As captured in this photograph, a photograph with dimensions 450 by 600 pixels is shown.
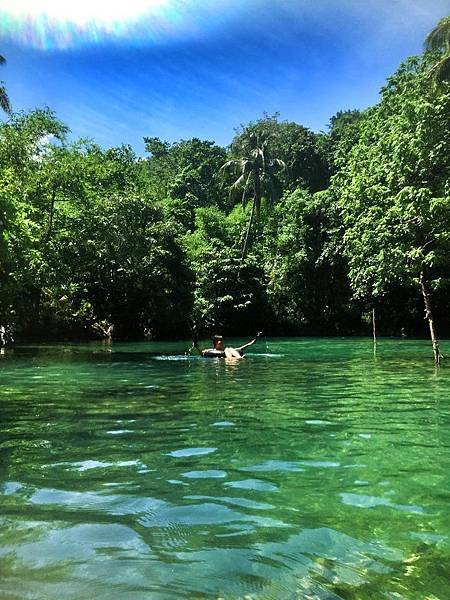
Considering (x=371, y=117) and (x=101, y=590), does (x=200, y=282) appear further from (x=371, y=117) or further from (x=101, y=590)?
(x=101, y=590)

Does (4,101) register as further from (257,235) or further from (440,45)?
(257,235)

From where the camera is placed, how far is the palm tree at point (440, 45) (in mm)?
22016

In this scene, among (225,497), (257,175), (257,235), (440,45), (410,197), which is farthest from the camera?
(257,235)

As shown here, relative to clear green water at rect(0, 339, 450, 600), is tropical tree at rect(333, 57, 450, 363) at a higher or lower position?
higher

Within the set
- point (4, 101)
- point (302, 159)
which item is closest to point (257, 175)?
point (302, 159)

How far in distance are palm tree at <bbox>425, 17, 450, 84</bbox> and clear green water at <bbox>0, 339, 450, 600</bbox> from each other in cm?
1590

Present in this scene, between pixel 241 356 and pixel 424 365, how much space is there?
6890 millimetres

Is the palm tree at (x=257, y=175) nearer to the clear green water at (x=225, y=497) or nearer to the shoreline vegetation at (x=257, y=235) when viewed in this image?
the shoreline vegetation at (x=257, y=235)

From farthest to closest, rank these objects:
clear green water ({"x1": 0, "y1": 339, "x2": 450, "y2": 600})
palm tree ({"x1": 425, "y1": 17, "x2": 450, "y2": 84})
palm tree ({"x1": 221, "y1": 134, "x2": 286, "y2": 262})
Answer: palm tree ({"x1": 221, "y1": 134, "x2": 286, "y2": 262})
palm tree ({"x1": 425, "y1": 17, "x2": 450, "y2": 84})
clear green water ({"x1": 0, "y1": 339, "x2": 450, "y2": 600})

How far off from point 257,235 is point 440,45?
3202 cm

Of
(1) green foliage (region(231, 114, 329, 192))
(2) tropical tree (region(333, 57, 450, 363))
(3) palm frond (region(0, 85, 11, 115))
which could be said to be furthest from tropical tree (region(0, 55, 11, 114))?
(1) green foliage (region(231, 114, 329, 192))

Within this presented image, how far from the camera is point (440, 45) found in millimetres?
24531

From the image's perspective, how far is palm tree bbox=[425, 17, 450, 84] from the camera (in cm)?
2202

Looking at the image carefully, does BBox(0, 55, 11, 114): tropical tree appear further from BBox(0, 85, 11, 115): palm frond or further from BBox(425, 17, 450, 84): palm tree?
BBox(425, 17, 450, 84): palm tree
